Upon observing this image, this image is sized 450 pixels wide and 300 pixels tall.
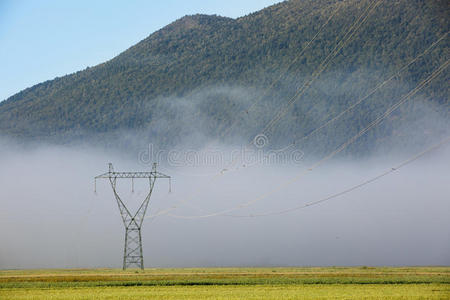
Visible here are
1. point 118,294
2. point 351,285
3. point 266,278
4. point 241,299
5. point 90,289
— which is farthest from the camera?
point 266,278

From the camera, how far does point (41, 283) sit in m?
71.2

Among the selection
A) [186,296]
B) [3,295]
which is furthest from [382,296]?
[3,295]

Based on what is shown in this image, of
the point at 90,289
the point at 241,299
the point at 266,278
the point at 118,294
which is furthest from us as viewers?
the point at 266,278

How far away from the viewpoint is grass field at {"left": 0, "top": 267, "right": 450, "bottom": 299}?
5881 cm

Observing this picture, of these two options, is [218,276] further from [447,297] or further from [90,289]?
[447,297]

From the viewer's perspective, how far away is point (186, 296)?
58.3 metres

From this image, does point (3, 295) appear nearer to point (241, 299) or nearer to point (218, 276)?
point (241, 299)

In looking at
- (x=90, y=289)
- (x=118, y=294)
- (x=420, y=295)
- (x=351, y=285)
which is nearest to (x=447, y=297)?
(x=420, y=295)

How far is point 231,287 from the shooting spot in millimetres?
67188

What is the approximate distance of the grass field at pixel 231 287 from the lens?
193ft

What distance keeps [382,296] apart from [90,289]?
2619cm

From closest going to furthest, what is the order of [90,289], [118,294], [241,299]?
[241,299]
[118,294]
[90,289]

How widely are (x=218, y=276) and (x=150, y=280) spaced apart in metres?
9.44

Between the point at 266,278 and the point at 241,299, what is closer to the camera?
the point at 241,299
